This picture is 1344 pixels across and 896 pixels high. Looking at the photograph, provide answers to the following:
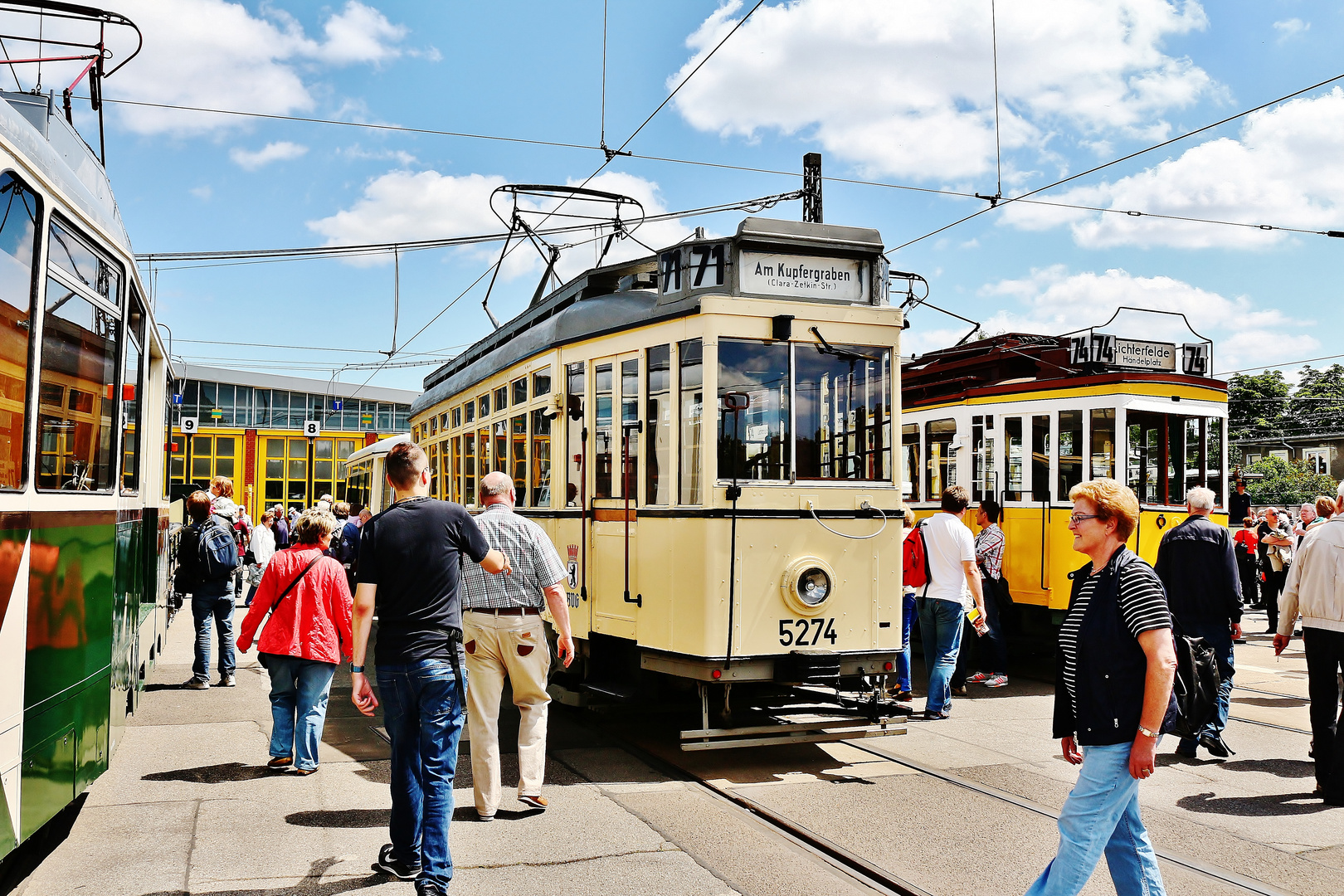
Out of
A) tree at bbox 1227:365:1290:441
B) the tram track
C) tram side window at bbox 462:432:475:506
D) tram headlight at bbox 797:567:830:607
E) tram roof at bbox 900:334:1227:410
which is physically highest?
tree at bbox 1227:365:1290:441

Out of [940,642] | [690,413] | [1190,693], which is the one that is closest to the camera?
[1190,693]

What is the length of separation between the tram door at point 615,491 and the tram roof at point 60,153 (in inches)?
123

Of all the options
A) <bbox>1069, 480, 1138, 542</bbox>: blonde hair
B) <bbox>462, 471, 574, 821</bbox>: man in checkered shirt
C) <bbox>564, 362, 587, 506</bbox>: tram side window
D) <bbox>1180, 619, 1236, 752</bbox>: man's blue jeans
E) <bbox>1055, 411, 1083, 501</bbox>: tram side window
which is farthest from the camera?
<bbox>1055, 411, 1083, 501</bbox>: tram side window

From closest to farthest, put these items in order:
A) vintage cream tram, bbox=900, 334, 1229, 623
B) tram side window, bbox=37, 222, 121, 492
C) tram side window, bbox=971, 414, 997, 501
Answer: tram side window, bbox=37, 222, 121, 492, vintage cream tram, bbox=900, 334, 1229, 623, tram side window, bbox=971, 414, 997, 501

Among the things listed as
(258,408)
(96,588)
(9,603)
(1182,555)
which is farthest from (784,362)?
(258,408)

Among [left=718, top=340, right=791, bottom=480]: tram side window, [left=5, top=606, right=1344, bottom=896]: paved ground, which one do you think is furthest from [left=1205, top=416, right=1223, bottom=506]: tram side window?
[left=718, top=340, right=791, bottom=480]: tram side window

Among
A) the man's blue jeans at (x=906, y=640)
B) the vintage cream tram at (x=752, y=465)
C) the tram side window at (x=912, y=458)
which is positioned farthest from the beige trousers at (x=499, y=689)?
the tram side window at (x=912, y=458)

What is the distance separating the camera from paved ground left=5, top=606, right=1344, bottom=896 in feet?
16.4

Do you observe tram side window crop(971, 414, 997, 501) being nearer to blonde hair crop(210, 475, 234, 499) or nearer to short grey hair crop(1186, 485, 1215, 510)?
short grey hair crop(1186, 485, 1215, 510)

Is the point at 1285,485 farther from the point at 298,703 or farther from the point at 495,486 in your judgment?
the point at 298,703

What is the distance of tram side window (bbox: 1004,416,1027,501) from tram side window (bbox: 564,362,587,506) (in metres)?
5.32

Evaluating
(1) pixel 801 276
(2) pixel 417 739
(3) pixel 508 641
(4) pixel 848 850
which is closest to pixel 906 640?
(1) pixel 801 276

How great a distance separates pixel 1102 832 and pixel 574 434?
17.0 feet

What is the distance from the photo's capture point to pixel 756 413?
7156 millimetres
